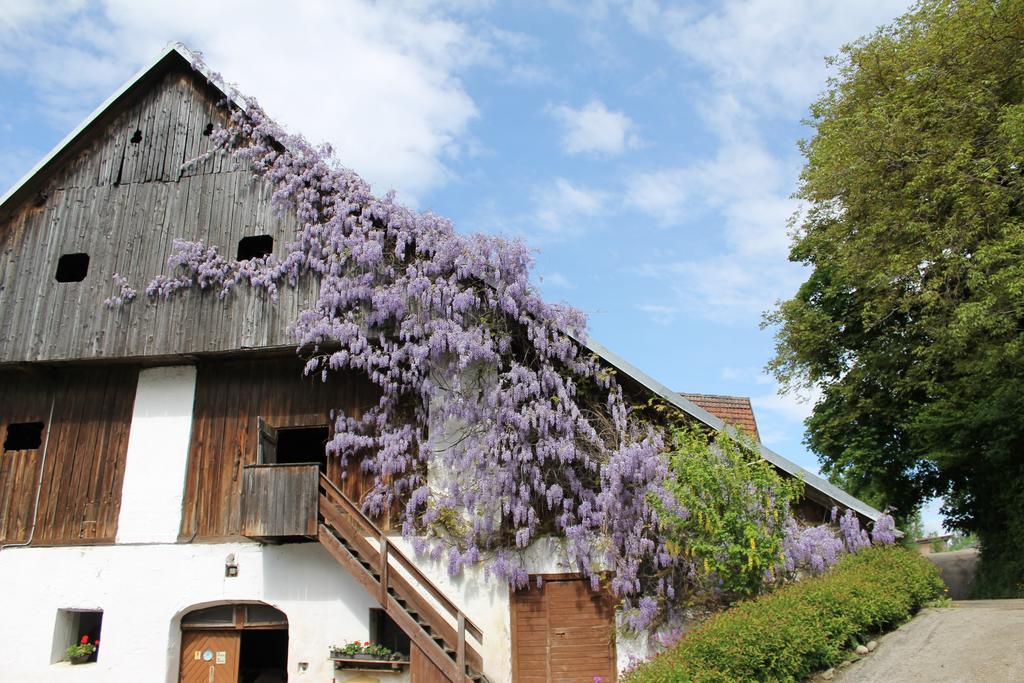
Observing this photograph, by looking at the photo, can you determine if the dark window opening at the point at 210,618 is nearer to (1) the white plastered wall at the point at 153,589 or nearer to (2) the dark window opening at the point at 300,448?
(1) the white plastered wall at the point at 153,589

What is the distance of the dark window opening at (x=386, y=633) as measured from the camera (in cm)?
1295

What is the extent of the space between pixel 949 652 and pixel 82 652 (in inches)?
513

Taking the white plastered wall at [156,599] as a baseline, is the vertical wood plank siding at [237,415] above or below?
above

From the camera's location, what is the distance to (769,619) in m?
9.41

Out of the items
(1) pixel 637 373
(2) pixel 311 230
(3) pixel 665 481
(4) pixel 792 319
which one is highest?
(4) pixel 792 319

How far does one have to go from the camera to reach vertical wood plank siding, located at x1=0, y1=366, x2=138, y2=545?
1423cm

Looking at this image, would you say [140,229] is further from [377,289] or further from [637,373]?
[637,373]

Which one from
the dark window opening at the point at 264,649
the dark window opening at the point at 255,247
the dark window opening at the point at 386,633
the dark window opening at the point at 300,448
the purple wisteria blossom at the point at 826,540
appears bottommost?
the dark window opening at the point at 264,649

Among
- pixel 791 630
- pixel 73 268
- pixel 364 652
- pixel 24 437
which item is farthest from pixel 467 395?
pixel 24 437

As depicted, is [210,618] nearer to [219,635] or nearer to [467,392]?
→ [219,635]

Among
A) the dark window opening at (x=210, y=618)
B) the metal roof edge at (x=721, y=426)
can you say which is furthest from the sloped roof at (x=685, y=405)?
the dark window opening at (x=210, y=618)

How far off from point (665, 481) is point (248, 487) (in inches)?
258

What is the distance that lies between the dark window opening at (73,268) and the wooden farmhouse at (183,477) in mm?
48

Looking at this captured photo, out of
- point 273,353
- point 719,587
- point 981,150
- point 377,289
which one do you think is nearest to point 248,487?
point 273,353
